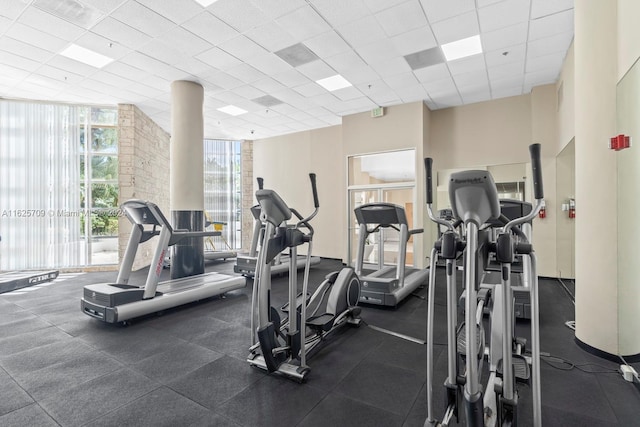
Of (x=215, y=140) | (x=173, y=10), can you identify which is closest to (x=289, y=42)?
(x=173, y=10)

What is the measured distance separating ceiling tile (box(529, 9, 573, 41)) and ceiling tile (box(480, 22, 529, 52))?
9 centimetres

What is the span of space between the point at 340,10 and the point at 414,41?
50.2 inches

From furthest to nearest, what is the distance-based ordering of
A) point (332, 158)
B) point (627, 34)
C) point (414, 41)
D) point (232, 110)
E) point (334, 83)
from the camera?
point (332, 158), point (232, 110), point (334, 83), point (414, 41), point (627, 34)

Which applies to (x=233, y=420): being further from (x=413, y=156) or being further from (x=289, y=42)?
(x=413, y=156)

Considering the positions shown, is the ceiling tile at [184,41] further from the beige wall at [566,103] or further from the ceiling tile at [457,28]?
the beige wall at [566,103]

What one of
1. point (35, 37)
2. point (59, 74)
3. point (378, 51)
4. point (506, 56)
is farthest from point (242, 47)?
point (506, 56)

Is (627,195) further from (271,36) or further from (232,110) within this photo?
(232,110)

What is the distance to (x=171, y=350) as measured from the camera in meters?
2.84

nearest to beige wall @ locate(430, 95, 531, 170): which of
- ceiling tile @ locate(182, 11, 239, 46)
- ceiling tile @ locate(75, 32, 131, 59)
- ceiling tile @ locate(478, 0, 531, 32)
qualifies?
ceiling tile @ locate(478, 0, 531, 32)

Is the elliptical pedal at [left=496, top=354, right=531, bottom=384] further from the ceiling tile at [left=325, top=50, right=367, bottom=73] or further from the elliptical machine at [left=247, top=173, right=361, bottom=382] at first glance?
the ceiling tile at [left=325, top=50, right=367, bottom=73]

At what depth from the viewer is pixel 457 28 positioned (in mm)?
4012

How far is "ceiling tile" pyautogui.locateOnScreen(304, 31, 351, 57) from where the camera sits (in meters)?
4.19

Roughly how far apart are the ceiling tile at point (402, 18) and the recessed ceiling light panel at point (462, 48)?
0.75m

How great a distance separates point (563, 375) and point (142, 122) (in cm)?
831
